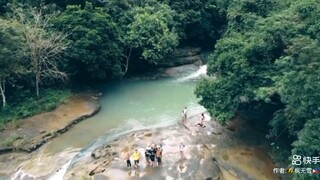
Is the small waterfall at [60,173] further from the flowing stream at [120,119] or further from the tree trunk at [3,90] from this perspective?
the tree trunk at [3,90]

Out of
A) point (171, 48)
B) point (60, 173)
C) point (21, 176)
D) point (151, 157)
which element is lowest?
point (60, 173)

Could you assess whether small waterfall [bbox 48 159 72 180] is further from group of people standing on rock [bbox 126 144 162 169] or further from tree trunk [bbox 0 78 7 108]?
tree trunk [bbox 0 78 7 108]

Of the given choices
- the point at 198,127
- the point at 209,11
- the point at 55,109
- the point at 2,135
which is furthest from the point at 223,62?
the point at 209,11

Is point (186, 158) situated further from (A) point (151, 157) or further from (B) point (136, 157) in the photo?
(B) point (136, 157)

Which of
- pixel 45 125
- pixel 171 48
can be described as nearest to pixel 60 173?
pixel 45 125

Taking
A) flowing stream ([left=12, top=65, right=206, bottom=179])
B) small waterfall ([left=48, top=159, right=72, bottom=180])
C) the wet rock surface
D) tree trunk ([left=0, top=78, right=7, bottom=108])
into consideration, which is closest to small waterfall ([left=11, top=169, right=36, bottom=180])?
flowing stream ([left=12, top=65, right=206, bottom=179])
